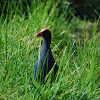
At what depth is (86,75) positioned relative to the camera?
1949mm

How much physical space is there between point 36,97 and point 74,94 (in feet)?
1.10

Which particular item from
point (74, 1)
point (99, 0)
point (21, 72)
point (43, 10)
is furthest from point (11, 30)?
point (99, 0)

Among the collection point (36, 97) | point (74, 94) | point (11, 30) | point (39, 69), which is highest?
point (11, 30)

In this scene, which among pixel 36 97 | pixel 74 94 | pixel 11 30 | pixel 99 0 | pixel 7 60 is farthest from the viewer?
pixel 99 0

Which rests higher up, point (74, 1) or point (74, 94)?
point (74, 1)

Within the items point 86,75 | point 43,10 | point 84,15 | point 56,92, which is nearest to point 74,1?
point 84,15

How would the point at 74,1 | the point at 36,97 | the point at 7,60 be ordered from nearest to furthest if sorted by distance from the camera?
the point at 36,97 < the point at 7,60 < the point at 74,1

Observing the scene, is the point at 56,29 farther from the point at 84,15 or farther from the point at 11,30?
the point at 84,15

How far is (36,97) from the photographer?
164cm

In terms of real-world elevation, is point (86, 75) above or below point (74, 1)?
below

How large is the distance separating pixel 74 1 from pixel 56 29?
1.82m

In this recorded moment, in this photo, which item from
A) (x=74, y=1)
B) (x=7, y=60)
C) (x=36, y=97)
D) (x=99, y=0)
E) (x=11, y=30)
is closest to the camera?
(x=36, y=97)

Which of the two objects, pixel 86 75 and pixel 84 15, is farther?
pixel 84 15

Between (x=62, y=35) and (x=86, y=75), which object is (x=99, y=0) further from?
(x=86, y=75)
